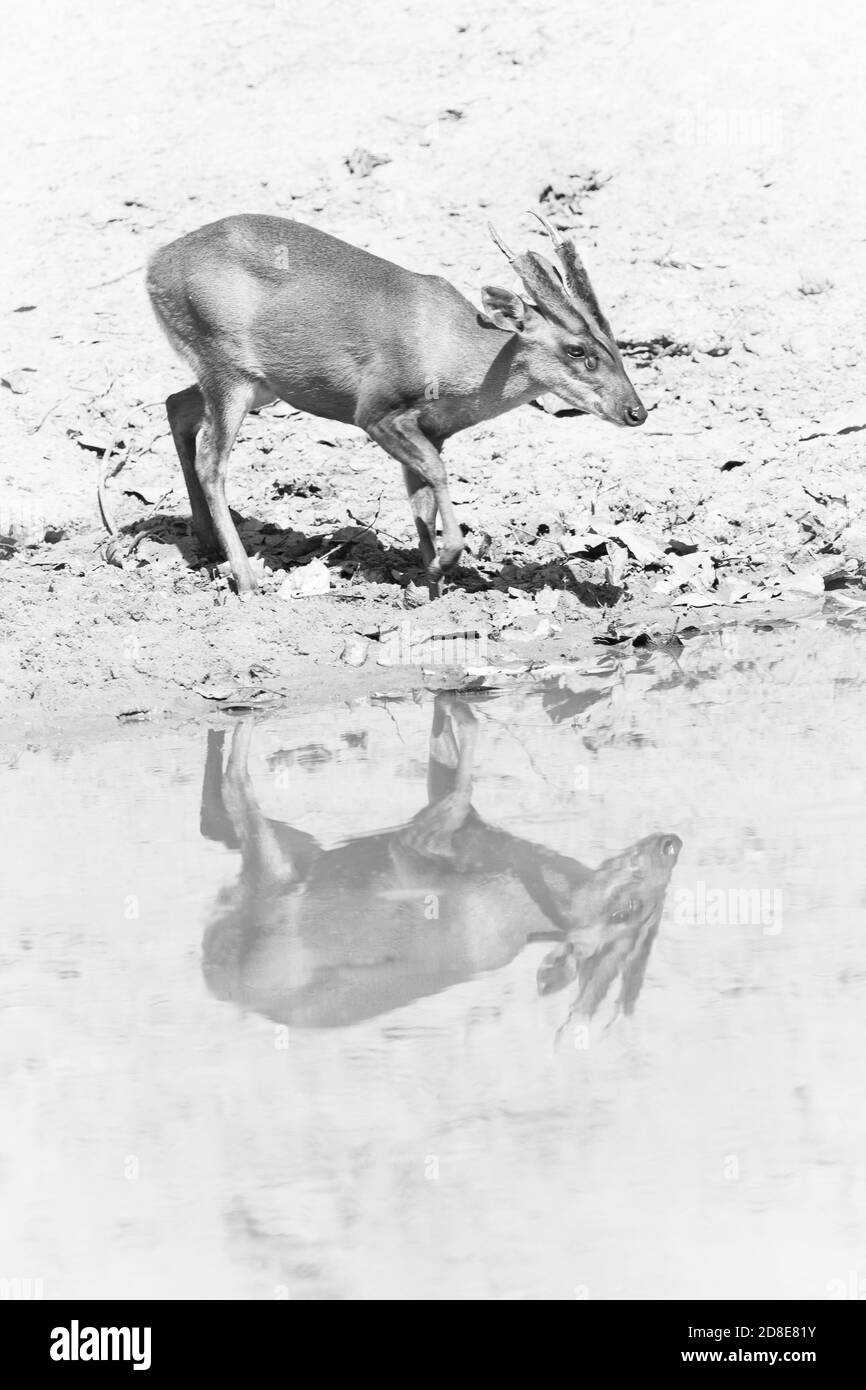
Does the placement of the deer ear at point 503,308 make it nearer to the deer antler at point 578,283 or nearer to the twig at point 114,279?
the deer antler at point 578,283

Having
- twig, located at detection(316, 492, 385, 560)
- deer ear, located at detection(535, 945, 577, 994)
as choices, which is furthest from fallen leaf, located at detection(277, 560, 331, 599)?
deer ear, located at detection(535, 945, 577, 994)

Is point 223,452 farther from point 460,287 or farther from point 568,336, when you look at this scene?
point 460,287

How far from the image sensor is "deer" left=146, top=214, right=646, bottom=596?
9070mm

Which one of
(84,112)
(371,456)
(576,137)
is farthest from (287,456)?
(84,112)

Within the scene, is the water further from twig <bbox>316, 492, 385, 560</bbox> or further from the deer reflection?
twig <bbox>316, 492, 385, 560</bbox>

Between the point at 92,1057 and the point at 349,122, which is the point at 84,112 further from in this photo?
the point at 92,1057

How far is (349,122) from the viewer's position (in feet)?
49.8

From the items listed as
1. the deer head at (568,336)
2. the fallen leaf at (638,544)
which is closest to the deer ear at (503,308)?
the deer head at (568,336)

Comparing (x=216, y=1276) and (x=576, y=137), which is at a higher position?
(x=216, y=1276)

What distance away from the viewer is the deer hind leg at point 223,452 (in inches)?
365

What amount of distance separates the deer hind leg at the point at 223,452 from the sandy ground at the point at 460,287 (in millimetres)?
184

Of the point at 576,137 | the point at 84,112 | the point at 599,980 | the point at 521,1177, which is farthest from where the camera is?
the point at 84,112

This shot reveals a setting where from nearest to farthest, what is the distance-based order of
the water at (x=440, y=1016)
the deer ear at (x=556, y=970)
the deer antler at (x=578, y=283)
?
the water at (x=440, y=1016) → the deer ear at (x=556, y=970) → the deer antler at (x=578, y=283)

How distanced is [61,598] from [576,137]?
7429 millimetres
